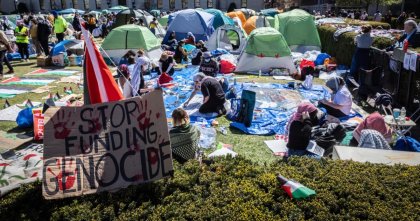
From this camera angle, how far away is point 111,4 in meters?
51.1

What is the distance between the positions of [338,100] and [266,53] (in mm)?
5098

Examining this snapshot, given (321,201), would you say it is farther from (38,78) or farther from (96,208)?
(38,78)

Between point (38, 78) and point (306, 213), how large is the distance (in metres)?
11.3

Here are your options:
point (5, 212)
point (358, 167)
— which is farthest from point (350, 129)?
point (5, 212)

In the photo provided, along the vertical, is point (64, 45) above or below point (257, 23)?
below

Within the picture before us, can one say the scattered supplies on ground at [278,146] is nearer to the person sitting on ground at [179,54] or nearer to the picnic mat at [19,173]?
the picnic mat at [19,173]

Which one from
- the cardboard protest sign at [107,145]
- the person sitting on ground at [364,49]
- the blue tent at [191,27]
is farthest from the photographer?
the blue tent at [191,27]

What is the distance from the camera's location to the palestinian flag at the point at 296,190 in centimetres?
327

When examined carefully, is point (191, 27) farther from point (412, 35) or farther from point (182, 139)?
point (182, 139)

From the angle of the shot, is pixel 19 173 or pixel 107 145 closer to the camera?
pixel 107 145

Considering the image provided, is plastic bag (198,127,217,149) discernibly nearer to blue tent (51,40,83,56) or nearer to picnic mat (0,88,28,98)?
picnic mat (0,88,28,98)

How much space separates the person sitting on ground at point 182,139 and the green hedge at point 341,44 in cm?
767

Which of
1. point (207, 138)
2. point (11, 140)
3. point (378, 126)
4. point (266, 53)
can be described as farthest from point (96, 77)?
point (266, 53)

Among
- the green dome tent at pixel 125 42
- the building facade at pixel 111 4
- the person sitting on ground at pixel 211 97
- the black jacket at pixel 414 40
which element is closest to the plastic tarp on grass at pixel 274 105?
the person sitting on ground at pixel 211 97
